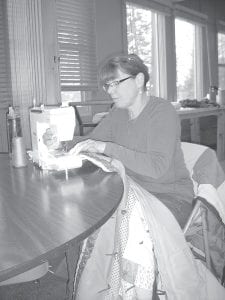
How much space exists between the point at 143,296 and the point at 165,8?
4.28 m

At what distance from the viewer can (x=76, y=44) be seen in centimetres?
345

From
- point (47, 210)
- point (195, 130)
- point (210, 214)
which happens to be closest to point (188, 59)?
point (195, 130)

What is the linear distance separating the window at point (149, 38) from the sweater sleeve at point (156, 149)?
9.87 feet

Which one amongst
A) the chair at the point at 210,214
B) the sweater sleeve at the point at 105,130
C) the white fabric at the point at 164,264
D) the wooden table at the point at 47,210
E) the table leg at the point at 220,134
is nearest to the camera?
→ the wooden table at the point at 47,210

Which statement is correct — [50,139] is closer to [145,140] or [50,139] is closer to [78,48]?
Result: [145,140]

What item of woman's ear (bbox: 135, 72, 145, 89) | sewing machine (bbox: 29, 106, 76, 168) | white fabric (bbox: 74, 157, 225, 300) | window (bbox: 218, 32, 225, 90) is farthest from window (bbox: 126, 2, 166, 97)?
white fabric (bbox: 74, 157, 225, 300)

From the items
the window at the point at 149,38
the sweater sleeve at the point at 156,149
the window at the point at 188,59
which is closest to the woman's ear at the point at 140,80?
the sweater sleeve at the point at 156,149

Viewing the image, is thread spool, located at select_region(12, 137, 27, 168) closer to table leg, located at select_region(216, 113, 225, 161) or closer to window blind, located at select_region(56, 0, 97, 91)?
window blind, located at select_region(56, 0, 97, 91)

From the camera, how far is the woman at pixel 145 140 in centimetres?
131

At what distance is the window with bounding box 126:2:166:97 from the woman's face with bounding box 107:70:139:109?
284 centimetres

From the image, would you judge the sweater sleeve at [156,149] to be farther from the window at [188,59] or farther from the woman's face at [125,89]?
the window at [188,59]

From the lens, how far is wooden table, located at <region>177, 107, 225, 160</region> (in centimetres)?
390

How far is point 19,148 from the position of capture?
4.82 ft

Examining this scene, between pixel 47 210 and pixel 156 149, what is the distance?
56 cm
